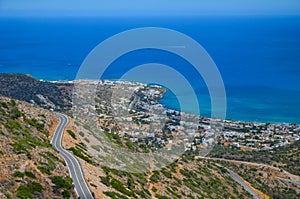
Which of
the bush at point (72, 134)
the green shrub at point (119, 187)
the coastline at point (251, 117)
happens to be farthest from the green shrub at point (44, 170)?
the coastline at point (251, 117)

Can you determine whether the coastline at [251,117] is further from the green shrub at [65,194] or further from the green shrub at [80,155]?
the green shrub at [65,194]

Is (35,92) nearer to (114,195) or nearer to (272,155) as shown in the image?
(272,155)

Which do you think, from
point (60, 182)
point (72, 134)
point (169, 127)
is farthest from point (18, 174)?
point (169, 127)

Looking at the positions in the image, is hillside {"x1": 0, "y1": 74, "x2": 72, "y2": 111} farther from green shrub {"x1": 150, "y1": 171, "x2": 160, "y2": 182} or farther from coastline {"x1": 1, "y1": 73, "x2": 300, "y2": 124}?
green shrub {"x1": 150, "y1": 171, "x2": 160, "y2": 182}

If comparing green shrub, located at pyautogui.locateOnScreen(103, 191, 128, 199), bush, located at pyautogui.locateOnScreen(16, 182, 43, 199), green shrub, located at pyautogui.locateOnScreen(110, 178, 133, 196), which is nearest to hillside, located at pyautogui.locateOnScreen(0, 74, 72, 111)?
green shrub, located at pyautogui.locateOnScreen(110, 178, 133, 196)

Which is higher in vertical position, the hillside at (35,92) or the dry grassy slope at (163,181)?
the hillside at (35,92)

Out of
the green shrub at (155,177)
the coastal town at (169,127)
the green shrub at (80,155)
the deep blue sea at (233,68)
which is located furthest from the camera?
the deep blue sea at (233,68)

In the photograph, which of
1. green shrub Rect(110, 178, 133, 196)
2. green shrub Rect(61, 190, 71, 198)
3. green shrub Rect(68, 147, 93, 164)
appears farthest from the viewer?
green shrub Rect(68, 147, 93, 164)

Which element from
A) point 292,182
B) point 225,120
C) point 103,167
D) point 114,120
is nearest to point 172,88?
point 225,120

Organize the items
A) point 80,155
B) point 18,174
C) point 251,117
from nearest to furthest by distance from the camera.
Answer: point 18,174
point 80,155
point 251,117
